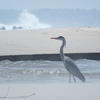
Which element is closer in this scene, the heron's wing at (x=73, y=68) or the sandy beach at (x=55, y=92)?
the sandy beach at (x=55, y=92)

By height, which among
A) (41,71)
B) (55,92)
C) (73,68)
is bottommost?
(41,71)

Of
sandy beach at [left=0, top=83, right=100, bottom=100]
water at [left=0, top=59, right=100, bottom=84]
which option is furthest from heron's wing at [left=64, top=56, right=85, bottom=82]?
sandy beach at [left=0, top=83, right=100, bottom=100]

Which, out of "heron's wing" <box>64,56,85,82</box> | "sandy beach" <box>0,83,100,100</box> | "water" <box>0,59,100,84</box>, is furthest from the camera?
"water" <box>0,59,100,84</box>

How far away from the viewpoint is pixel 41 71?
11219mm

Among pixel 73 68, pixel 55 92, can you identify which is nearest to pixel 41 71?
pixel 73 68

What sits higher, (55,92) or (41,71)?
(55,92)

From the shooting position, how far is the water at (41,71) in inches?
390

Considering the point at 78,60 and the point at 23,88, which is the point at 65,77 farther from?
the point at 23,88

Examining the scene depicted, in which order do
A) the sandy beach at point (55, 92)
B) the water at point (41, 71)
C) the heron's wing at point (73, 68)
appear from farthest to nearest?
the water at point (41, 71), the heron's wing at point (73, 68), the sandy beach at point (55, 92)

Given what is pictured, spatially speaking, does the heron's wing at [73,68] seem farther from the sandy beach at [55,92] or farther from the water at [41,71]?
the sandy beach at [55,92]

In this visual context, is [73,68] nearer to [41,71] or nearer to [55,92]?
[41,71]

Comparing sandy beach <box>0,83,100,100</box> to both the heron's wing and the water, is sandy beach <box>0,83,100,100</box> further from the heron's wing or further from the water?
the water

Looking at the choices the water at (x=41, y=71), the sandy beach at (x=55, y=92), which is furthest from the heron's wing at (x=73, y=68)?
the sandy beach at (x=55, y=92)

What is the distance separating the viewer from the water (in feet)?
32.5
